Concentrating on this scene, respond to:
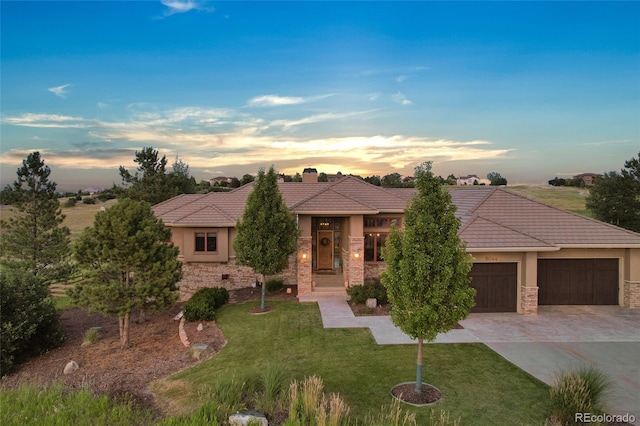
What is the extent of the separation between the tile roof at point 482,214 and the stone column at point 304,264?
1.56 m

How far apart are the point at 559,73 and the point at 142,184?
34447 mm

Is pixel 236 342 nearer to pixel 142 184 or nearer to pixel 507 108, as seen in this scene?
pixel 507 108

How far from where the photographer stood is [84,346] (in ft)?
43.0

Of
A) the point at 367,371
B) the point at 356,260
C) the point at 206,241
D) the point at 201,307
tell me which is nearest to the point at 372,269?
the point at 356,260

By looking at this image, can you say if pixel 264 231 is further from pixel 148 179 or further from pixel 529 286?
pixel 148 179

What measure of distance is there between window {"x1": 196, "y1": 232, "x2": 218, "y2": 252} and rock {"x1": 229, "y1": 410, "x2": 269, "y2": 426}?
13.1 metres

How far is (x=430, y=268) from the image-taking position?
322 inches

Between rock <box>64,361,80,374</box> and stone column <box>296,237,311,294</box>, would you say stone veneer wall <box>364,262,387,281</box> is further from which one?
rock <box>64,361,80,374</box>

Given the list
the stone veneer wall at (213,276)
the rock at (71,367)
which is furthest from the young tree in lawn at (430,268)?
the stone veneer wall at (213,276)

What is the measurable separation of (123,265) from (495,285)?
13.7 meters

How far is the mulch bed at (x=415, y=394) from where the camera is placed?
326 inches

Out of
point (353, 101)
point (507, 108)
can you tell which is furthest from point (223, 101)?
point (507, 108)

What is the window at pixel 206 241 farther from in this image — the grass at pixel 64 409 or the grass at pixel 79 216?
the grass at pixel 79 216

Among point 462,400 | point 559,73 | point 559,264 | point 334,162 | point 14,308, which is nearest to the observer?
point 462,400
